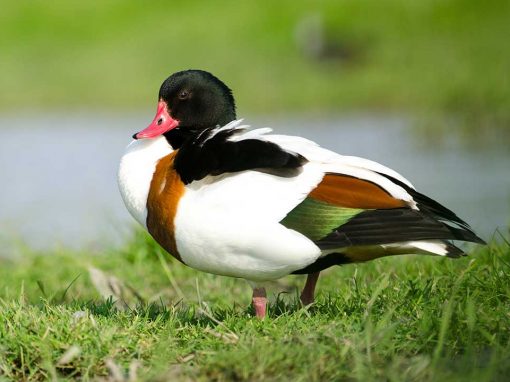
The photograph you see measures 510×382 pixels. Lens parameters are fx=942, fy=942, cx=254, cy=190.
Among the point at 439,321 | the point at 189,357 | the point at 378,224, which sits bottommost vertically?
the point at 189,357

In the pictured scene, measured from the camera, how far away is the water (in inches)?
300

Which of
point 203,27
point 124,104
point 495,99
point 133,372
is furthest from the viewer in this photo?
point 203,27

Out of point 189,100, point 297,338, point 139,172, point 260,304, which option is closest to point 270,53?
point 189,100

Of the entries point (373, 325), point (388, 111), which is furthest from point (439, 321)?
point (388, 111)

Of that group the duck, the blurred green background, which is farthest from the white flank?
the blurred green background

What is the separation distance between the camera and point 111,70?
59.5 feet

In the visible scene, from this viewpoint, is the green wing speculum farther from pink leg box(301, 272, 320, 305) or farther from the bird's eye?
the bird's eye

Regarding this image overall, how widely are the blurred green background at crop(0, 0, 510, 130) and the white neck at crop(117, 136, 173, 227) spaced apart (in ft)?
31.6

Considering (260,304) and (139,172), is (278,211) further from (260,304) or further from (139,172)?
(139,172)

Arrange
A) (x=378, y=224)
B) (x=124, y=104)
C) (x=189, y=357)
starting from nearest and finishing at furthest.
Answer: (x=189, y=357) < (x=378, y=224) < (x=124, y=104)

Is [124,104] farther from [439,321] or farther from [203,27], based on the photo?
[439,321]

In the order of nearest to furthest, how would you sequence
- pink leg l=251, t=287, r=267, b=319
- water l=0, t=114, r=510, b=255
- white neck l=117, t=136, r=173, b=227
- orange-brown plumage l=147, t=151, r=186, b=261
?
1. orange-brown plumage l=147, t=151, r=186, b=261
2. pink leg l=251, t=287, r=267, b=319
3. white neck l=117, t=136, r=173, b=227
4. water l=0, t=114, r=510, b=255

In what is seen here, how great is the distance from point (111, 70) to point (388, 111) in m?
6.07

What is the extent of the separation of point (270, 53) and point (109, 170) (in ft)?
26.4
